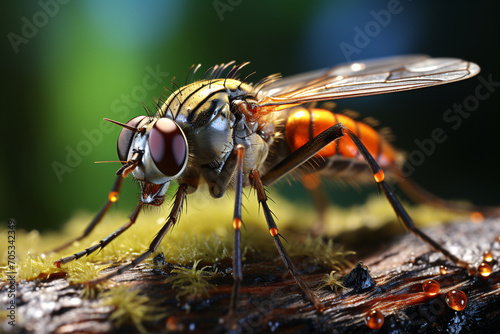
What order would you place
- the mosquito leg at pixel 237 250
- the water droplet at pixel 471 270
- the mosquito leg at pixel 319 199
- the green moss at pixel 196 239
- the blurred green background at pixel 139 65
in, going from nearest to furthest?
the mosquito leg at pixel 237 250
the green moss at pixel 196 239
the water droplet at pixel 471 270
the mosquito leg at pixel 319 199
the blurred green background at pixel 139 65

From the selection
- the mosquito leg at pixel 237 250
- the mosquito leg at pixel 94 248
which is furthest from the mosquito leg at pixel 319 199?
the mosquito leg at pixel 94 248

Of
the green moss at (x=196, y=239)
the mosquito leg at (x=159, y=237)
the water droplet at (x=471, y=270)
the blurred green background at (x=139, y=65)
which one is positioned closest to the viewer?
the mosquito leg at (x=159, y=237)

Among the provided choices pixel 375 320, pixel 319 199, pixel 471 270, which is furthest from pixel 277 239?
pixel 319 199

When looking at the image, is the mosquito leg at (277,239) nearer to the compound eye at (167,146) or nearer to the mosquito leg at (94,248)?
the compound eye at (167,146)

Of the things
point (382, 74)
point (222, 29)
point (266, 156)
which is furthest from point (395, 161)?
point (222, 29)

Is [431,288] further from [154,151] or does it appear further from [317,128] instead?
[154,151]

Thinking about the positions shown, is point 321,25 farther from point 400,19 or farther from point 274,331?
point 274,331
